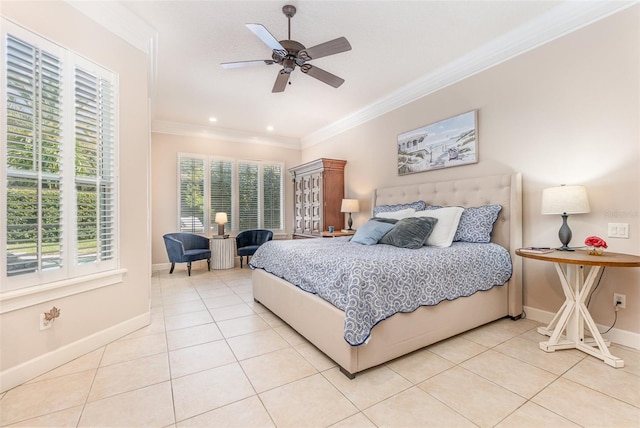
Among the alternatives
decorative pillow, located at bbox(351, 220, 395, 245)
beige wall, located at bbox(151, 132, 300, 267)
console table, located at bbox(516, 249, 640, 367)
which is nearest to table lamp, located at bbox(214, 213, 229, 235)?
beige wall, located at bbox(151, 132, 300, 267)

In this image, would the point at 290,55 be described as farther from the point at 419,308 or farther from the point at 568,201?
the point at 568,201

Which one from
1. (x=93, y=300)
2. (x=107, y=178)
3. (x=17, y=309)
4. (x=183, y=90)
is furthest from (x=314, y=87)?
(x=17, y=309)

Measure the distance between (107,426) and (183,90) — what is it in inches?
157

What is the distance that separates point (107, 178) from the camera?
7.86 ft

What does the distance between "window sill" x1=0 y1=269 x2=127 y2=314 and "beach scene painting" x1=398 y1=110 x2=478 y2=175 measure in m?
3.58

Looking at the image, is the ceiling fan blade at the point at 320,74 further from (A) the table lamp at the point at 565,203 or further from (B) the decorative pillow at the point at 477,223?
(A) the table lamp at the point at 565,203

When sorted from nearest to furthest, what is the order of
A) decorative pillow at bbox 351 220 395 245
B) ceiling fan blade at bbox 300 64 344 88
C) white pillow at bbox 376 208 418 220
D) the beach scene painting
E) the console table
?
the console table, ceiling fan blade at bbox 300 64 344 88, decorative pillow at bbox 351 220 395 245, the beach scene painting, white pillow at bbox 376 208 418 220

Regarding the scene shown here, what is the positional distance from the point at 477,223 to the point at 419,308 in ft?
4.52

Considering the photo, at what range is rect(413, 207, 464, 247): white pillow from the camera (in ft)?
9.26

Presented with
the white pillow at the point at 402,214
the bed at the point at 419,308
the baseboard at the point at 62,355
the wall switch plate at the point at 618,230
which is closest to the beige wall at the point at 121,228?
the baseboard at the point at 62,355

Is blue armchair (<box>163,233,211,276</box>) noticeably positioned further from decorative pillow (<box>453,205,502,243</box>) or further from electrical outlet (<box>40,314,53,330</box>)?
decorative pillow (<box>453,205,502,243</box>)

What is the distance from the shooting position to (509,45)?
289 cm

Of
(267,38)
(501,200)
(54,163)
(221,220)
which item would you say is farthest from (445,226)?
(221,220)

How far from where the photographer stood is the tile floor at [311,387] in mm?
1487
